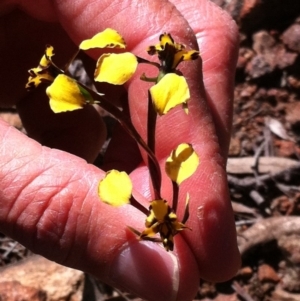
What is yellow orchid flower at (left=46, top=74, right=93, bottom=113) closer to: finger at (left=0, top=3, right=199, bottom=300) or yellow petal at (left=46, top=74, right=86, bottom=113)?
yellow petal at (left=46, top=74, right=86, bottom=113)

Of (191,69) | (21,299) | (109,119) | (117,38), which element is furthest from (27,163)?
(109,119)

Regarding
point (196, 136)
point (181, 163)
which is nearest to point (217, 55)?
point (196, 136)

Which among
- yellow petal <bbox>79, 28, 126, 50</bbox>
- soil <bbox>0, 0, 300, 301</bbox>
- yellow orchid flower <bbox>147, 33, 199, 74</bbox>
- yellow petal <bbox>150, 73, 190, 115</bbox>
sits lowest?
soil <bbox>0, 0, 300, 301</bbox>

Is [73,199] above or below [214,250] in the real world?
above

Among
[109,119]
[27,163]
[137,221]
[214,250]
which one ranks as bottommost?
[109,119]

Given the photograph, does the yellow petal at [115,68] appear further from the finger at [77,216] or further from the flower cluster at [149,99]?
the finger at [77,216]

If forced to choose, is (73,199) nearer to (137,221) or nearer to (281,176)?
(137,221)

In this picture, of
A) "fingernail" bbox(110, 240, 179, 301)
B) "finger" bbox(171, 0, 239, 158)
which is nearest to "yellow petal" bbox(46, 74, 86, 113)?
"fingernail" bbox(110, 240, 179, 301)
